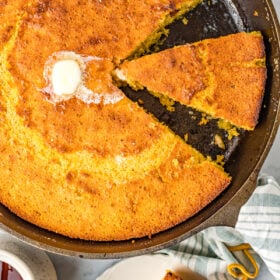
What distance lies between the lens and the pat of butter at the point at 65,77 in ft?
9.94

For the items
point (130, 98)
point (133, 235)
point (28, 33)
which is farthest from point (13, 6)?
point (133, 235)

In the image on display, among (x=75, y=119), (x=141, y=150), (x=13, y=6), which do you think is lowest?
(x=141, y=150)

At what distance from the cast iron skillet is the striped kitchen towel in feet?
0.28

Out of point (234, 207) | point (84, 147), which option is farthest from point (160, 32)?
point (234, 207)

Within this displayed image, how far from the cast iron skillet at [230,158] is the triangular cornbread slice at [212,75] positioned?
0.07m

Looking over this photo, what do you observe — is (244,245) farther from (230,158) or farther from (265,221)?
(230,158)

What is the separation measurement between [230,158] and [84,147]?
0.77 metres

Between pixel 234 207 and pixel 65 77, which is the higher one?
pixel 65 77

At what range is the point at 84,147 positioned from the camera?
303 cm

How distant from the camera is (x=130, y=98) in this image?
3.20 meters

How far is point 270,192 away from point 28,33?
138 cm

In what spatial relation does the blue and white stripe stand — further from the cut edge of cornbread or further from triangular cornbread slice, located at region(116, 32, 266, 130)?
the cut edge of cornbread

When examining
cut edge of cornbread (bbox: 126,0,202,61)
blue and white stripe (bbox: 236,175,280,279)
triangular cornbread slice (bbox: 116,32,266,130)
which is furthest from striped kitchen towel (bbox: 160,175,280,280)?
cut edge of cornbread (bbox: 126,0,202,61)

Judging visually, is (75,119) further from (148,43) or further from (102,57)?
(148,43)
